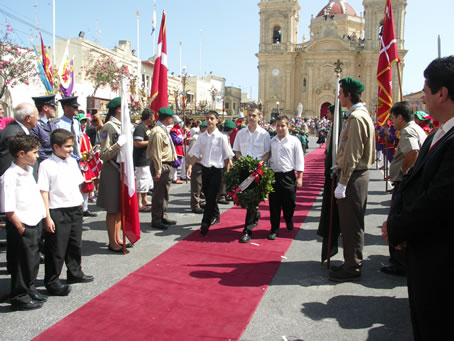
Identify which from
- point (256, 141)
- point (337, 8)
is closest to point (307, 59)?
point (337, 8)

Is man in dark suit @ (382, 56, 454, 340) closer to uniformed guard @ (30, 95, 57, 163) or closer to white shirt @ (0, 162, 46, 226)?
white shirt @ (0, 162, 46, 226)

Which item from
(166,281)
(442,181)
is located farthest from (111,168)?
(442,181)

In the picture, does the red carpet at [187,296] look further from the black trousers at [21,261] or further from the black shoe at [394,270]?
the black shoe at [394,270]

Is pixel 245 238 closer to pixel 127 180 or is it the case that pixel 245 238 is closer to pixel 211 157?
pixel 211 157

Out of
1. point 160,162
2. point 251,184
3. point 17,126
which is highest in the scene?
point 17,126

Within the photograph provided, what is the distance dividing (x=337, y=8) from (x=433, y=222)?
7191cm

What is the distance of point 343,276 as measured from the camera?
461 cm

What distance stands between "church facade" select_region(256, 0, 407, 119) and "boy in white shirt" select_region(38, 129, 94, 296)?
170ft

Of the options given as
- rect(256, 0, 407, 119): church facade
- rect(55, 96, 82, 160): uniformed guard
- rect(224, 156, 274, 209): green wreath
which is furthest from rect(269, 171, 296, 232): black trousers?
rect(256, 0, 407, 119): church facade

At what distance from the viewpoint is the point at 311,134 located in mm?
48531

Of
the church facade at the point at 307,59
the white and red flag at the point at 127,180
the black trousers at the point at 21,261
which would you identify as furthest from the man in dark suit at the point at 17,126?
the church facade at the point at 307,59

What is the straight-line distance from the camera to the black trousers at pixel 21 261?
149 inches

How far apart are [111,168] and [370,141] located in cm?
352

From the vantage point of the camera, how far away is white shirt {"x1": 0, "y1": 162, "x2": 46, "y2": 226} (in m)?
3.71
